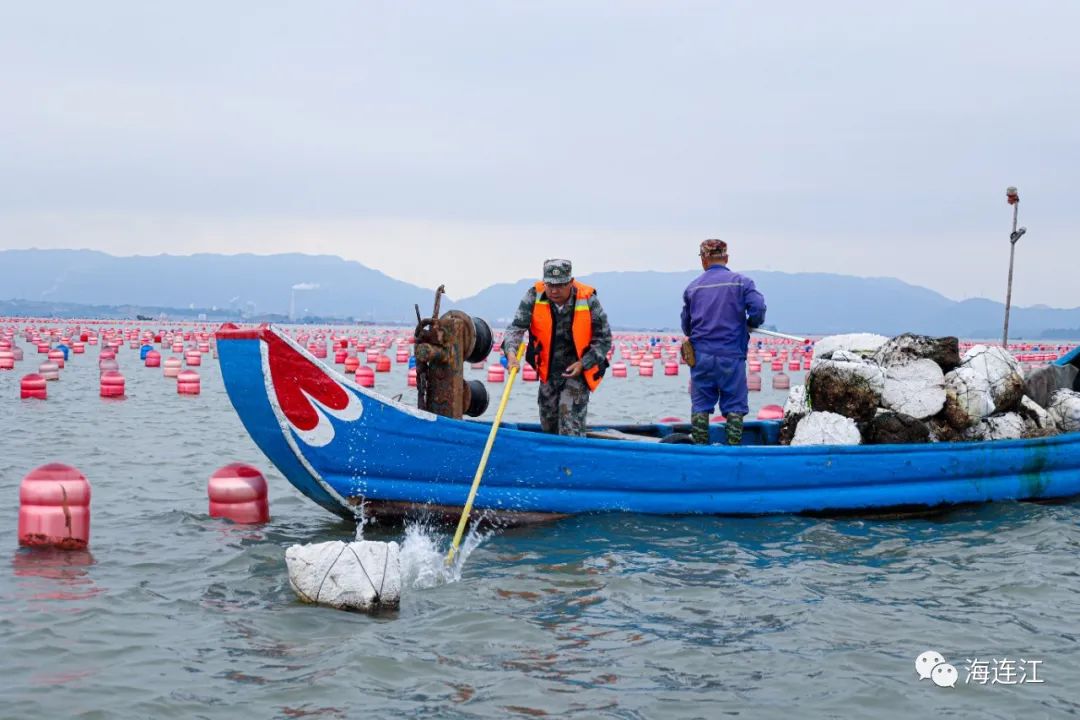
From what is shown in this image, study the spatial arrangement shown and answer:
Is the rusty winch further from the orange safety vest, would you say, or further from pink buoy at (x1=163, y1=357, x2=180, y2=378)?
pink buoy at (x1=163, y1=357, x2=180, y2=378)

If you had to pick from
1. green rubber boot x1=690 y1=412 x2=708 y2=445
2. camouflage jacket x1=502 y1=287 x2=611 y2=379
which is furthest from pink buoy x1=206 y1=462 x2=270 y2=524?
green rubber boot x1=690 y1=412 x2=708 y2=445

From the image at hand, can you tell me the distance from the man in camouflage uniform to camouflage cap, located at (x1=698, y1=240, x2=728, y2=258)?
1.24 metres

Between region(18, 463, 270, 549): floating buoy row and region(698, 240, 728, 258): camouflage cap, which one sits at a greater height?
region(698, 240, 728, 258): camouflage cap

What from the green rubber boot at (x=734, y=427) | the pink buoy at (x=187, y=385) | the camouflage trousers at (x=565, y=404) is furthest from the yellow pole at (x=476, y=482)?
the pink buoy at (x=187, y=385)

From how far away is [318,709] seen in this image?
4.93 metres

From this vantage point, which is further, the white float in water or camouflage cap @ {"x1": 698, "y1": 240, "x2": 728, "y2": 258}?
camouflage cap @ {"x1": 698, "y1": 240, "x2": 728, "y2": 258}

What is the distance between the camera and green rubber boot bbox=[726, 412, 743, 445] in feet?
31.3

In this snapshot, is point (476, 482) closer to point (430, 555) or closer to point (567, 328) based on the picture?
point (430, 555)

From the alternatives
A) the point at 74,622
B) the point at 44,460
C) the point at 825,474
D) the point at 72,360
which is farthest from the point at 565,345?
the point at 72,360

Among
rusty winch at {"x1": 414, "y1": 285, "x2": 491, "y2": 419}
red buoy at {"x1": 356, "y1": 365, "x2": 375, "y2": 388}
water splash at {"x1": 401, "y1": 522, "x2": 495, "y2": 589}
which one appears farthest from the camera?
red buoy at {"x1": 356, "y1": 365, "x2": 375, "y2": 388}

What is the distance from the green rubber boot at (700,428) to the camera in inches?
381

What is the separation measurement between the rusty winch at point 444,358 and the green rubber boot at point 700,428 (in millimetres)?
2104

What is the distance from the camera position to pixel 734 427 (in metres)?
9.61

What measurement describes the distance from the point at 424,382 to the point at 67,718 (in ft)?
14.6
